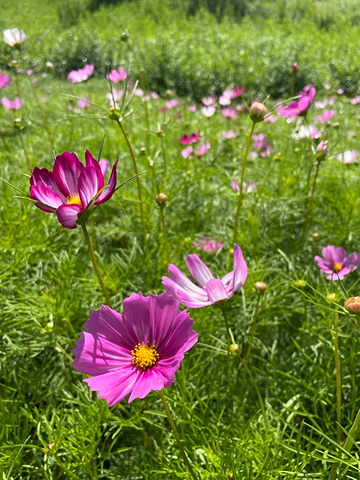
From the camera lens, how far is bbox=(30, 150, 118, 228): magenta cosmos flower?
16.3 inches

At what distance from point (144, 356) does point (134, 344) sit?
28 mm

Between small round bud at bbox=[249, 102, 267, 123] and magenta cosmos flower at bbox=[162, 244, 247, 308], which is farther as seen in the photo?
small round bud at bbox=[249, 102, 267, 123]

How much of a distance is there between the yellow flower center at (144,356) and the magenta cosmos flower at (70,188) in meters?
0.17

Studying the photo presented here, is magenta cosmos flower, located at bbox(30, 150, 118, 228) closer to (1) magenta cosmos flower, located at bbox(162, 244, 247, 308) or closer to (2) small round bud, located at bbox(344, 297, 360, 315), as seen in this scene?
(1) magenta cosmos flower, located at bbox(162, 244, 247, 308)

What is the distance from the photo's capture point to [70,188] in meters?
0.50

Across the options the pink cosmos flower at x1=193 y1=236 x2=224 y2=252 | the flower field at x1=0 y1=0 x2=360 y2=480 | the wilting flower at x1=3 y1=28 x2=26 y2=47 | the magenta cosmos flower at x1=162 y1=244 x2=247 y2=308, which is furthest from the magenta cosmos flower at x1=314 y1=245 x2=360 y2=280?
the wilting flower at x1=3 y1=28 x2=26 y2=47

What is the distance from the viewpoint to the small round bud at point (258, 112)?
24.4 inches

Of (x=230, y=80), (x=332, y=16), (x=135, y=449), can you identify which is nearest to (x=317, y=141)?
(x=135, y=449)

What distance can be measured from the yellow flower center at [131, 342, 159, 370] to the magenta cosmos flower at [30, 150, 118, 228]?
17 centimetres

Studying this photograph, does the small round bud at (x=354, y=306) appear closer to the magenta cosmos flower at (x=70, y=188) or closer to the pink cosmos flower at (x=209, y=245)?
the magenta cosmos flower at (x=70, y=188)

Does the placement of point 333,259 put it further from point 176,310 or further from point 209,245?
point 176,310

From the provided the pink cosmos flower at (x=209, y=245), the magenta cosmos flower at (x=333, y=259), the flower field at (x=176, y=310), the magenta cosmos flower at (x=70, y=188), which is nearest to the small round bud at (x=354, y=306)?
the flower field at (x=176, y=310)

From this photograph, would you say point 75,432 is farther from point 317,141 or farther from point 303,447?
point 317,141

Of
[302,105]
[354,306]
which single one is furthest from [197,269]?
[302,105]
